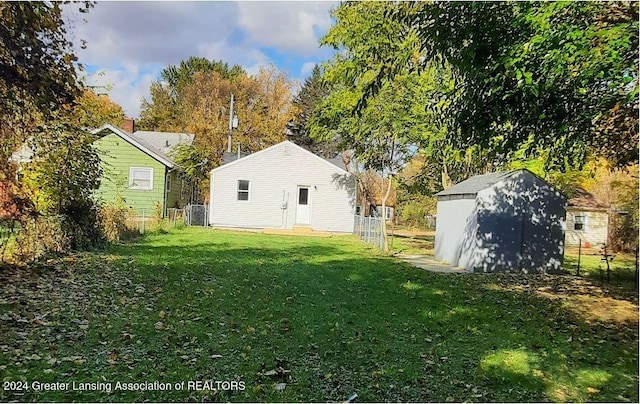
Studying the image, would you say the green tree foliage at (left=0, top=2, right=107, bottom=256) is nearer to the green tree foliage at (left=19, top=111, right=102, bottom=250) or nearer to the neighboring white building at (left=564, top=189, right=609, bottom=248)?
the green tree foliage at (left=19, top=111, right=102, bottom=250)

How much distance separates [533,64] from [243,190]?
1886cm

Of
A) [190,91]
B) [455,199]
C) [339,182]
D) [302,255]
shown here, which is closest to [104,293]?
[302,255]

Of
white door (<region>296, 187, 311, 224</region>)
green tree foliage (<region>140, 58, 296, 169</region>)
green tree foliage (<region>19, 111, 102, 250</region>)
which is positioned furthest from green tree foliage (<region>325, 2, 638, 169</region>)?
green tree foliage (<region>140, 58, 296, 169</region>)

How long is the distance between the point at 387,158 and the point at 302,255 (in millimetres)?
6862

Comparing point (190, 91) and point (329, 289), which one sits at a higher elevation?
point (190, 91)

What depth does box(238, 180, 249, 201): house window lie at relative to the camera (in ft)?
73.5

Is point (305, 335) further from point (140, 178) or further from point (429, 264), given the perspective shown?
point (140, 178)

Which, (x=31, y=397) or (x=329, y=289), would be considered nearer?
(x=31, y=397)

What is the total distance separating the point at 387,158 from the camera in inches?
714

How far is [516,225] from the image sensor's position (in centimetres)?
1175

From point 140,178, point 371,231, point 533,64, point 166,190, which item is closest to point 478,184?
point 371,231

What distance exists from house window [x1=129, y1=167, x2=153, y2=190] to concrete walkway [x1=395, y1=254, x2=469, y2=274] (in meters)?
13.4

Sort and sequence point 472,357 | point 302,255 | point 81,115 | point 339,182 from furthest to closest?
point 339,182
point 302,255
point 81,115
point 472,357

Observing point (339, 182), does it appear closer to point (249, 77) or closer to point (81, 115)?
point (81, 115)
